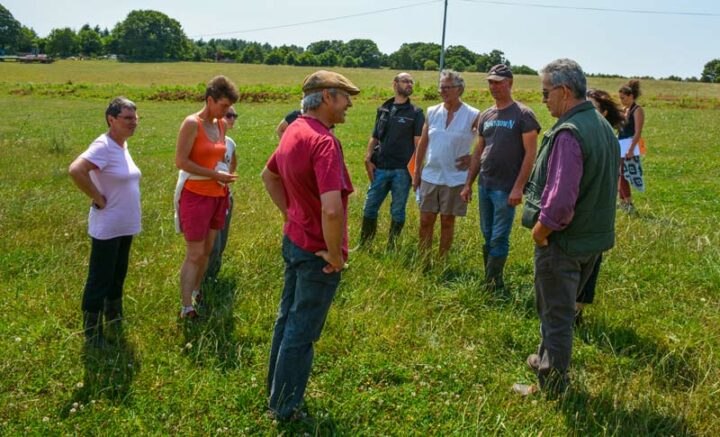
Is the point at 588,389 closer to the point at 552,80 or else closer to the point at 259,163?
the point at 552,80

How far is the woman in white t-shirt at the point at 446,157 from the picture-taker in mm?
5426

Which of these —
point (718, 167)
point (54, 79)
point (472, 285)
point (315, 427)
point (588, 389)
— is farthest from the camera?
point (54, 79)

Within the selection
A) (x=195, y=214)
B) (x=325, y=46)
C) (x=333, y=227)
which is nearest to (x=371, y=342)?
(x=333, y=227)

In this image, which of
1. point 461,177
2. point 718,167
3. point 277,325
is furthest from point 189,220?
point 718,167

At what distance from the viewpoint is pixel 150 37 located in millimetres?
93562

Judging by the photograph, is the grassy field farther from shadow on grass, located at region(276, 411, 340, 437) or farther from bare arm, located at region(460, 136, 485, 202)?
bare arm, located at region(460, 136, 485, 202)

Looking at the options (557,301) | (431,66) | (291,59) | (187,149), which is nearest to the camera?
(557,301)

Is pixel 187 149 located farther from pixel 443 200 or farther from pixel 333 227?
pixel 443 200

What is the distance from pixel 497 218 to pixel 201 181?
268 centimetres

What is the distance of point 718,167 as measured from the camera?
40.3ft

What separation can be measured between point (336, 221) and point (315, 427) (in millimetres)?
1263

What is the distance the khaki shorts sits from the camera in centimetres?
554

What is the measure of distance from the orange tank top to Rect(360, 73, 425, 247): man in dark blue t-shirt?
221cm

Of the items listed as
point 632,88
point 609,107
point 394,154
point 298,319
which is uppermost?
point 632,88
